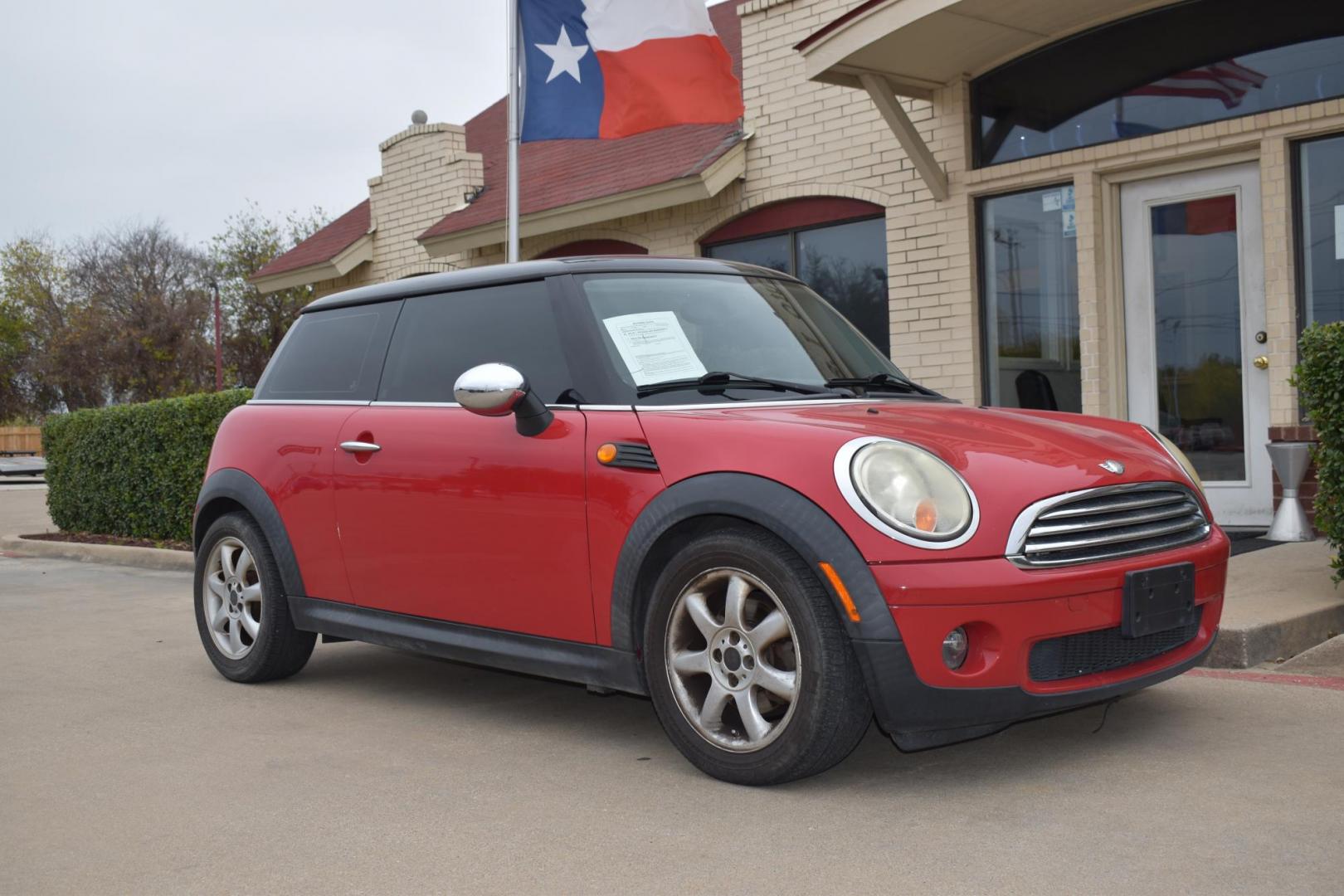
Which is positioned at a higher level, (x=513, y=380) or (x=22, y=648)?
(x=513, y=380)

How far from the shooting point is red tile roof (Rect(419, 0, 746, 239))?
1322cm

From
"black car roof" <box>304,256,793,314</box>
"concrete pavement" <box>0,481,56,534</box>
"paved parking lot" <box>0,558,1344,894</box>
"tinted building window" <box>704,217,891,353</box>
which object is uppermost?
"tinted building window" <box>704,217,891,353</box>

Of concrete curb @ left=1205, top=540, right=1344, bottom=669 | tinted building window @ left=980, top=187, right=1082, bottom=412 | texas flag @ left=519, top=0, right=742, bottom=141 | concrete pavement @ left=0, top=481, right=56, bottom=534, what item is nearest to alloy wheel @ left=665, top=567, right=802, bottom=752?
concrete curb @ left=1205, top=540, right=1344, bottom=669

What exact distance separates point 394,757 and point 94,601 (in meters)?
5.70

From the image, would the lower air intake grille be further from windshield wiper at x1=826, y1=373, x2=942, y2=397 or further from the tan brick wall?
the tan brick wall

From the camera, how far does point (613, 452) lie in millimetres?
4602

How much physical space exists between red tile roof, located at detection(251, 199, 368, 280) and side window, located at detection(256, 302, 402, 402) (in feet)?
38.6

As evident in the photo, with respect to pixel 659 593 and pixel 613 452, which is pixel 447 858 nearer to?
pixel 659 593

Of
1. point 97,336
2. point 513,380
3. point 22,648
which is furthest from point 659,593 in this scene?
point 97,336

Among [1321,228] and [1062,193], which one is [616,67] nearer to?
[1062,193]

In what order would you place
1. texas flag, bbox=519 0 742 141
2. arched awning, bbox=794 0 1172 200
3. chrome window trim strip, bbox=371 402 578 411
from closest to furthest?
chrome window trim strip, bbox=371 402 578 411 → arched awning, bbox=794 0 1172 200 → texas flag, bbox=519 0 742 141

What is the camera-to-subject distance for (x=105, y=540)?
1377cm

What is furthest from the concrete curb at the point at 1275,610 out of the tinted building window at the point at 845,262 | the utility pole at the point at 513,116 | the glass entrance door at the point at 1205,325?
the utility pole at the point at 513,116

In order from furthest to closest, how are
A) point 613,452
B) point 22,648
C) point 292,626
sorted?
point 22,648 → point 292,626 → point 613,452
